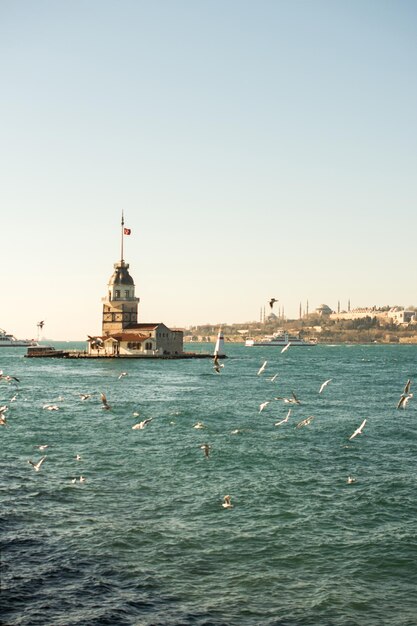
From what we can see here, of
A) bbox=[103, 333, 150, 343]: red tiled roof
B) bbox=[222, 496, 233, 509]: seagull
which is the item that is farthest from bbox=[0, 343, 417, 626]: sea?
bbox=[103, 333, 150, 343]: red tiled roof

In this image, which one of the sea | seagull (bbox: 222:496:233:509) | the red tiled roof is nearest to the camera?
the sea

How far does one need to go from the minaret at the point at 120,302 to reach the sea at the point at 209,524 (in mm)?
100563

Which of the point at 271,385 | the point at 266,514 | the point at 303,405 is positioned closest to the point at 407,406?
the point at 303,405

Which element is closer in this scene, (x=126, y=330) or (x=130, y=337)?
(x=130, y=337)

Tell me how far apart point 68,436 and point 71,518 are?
18424 millimetres

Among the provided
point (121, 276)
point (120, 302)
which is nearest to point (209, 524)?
point (120, 302)

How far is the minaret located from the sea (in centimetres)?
10056

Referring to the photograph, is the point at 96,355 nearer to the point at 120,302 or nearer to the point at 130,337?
the point at 130,337

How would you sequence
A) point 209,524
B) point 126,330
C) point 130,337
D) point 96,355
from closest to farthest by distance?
1. point 209,524
2. point 130,337
3. point 96,355
4. point 126,330

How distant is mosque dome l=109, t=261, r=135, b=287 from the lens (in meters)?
152

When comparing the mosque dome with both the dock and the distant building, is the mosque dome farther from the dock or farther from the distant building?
the dock

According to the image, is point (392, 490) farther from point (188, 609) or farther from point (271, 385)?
point (271, 385)

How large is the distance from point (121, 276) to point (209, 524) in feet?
429

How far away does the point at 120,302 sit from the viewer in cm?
14912
